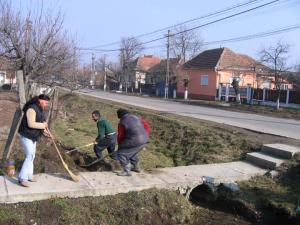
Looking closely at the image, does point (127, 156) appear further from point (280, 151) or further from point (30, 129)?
point (280, 151)

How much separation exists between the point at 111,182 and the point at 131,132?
44.4 inches

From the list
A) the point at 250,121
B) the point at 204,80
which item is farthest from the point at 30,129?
the point at 204,80

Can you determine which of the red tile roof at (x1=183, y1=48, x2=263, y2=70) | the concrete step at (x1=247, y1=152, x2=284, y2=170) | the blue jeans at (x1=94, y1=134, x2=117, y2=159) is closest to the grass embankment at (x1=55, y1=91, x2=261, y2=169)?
the concrete step at (x1=247, y1=152, x2=284, y2=170)

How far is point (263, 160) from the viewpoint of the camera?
920 cm

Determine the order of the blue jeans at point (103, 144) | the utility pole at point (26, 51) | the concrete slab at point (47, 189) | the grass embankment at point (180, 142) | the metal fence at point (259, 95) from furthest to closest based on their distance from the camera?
the metal fence at point (259, 95) → the grass embankment at point (180, 142) → the blue jeans at point (103, 144) → the utility pole at point (26, 51) → the concrete slab at point (47, 189)

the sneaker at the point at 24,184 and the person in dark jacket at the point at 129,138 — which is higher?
the person in dark jacket at the point at 129,138

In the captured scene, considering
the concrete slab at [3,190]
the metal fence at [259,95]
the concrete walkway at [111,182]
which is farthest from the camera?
the metal fence at [259,95]

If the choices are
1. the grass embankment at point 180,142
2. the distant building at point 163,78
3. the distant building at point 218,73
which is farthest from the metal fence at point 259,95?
the grass embankment at point 180,142

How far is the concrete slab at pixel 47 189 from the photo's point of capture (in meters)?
6.06

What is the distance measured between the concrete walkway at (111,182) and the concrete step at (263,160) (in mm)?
258

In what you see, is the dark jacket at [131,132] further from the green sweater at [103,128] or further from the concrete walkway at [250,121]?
the concrete walkway at [250,121]

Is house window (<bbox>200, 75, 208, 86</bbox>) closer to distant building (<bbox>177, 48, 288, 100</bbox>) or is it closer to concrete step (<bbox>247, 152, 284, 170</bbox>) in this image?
distant building (<bbox>177, 48, 288, 100</bbox>)

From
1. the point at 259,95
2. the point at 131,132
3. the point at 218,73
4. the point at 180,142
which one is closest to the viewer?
the point at 131,132

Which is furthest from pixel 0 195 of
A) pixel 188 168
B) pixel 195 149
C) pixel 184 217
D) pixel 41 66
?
pixel 195 149
